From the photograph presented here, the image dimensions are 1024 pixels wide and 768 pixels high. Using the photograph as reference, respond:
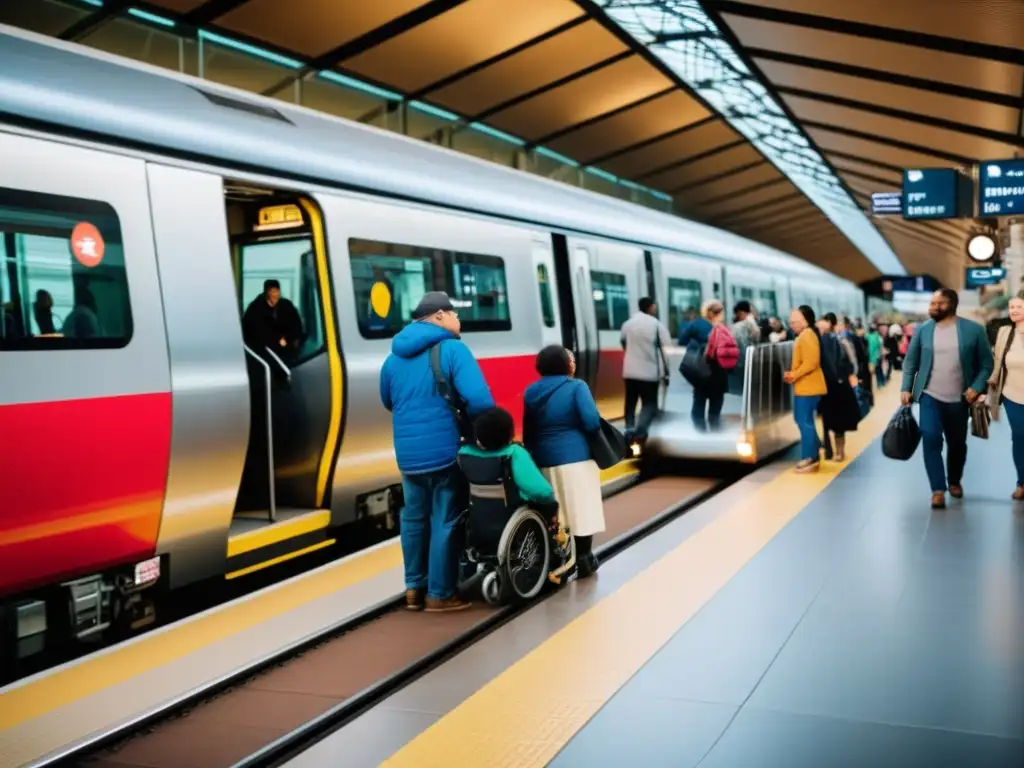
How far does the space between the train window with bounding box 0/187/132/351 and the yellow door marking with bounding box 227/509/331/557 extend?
5.15 ft

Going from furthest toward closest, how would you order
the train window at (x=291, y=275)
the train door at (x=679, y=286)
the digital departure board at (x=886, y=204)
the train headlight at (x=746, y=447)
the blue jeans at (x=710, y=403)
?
the digital departure board at (x=886, y=204)
the train door at (x=679, y=286)
the blue jeans at (x=710, y=403)
the train headlight at (x=746, y=447)
the train window at (x=291, y=275)

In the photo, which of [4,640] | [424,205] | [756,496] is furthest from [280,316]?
[756,496]

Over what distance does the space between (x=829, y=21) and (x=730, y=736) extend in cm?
996

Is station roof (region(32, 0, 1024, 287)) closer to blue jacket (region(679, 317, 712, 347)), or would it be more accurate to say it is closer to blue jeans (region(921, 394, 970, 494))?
blue jacket (region(679, 317, 712, 347))

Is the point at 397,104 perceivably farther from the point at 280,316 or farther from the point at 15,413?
the point at 15,413

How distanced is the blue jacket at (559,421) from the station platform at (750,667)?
807mm

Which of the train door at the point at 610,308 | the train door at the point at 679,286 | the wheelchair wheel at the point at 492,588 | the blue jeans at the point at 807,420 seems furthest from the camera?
the train door at the point at 679,286

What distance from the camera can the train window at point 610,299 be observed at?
12305 millimetres

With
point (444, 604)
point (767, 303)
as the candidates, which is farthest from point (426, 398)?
point (767, 303)

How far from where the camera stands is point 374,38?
12.2 metres

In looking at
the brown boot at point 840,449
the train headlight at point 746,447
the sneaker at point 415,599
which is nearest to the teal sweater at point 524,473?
the sneaker at point 415,599

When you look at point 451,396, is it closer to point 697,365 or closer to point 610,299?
point 697,365

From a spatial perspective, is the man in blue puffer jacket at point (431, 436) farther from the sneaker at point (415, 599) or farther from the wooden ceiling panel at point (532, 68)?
the wooden ceiling panel at point (532, 68)

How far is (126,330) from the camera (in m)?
5.40
